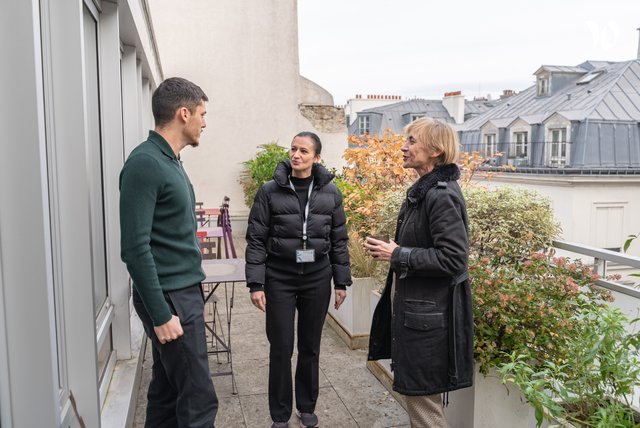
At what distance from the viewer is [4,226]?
5.36 feet

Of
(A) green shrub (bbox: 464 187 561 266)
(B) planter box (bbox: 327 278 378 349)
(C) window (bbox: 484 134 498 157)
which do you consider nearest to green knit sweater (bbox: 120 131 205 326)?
(B) planter box (bbox: 327 278 378 349)

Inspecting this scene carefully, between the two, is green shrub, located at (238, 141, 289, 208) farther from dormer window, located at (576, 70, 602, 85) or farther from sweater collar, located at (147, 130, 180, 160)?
dormer window, located at (576, 70, 602, 85)

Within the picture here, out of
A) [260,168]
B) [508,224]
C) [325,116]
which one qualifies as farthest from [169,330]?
[325,116]

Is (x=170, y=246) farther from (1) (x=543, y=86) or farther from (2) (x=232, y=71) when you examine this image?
(1) (x=543, y=86)

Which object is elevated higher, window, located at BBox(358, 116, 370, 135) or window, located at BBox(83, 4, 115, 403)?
window, located at BBox(358, 116, 370, 135)

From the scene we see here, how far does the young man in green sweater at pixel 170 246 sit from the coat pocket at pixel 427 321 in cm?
101

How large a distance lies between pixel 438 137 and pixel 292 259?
3.97ft

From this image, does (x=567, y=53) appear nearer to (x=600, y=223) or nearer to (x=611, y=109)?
(x=611, y=109)

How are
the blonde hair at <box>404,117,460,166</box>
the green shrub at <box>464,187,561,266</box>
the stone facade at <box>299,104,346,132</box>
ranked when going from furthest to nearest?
the stone facade at <box>299,104,346,132</box>, the green shrub at <box>464,187,561,266</box>, the blonde hair at <box>404,117,460,166</box>

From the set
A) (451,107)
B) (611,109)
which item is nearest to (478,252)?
(611,109)

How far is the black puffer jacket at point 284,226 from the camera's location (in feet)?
10.9

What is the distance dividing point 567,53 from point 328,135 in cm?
2523

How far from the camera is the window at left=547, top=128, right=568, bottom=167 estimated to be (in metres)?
24.1

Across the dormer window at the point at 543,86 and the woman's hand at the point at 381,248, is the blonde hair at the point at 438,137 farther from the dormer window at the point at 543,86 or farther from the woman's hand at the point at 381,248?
the dormer window at the point at 543,86
